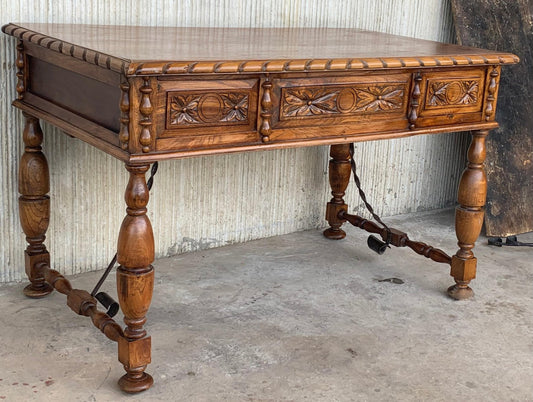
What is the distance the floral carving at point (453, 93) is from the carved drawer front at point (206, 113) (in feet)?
2.30

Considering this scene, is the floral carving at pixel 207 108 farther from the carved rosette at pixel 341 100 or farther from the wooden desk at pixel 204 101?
the carved rosette at pixel 341 100

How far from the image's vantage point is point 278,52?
2.34 m

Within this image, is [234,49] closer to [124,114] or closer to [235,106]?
[235,106]

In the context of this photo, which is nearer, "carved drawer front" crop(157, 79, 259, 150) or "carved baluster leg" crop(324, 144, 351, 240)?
"carved drawer front" crop(157, 79, 259, 150)

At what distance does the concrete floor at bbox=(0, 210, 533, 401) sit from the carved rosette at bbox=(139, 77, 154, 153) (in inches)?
27.6

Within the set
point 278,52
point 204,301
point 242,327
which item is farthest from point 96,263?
point 278,52

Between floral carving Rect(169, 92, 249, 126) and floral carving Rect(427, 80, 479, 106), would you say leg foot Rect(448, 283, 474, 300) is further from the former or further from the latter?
floral carving Rect(169, 92, 249, 126)

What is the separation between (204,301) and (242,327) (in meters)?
0.23

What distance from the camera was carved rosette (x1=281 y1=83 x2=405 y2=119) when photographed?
88.8 inches

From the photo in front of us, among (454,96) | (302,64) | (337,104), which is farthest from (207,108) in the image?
(454,96)

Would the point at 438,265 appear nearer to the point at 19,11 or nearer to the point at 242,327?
the point at 242,327

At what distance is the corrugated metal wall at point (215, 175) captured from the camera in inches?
107

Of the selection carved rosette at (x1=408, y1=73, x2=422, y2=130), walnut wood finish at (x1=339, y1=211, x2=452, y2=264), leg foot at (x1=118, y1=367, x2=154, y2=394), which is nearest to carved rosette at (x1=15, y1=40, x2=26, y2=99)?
leg foot at (x1=118, y1=367, x2=154, y2=394)

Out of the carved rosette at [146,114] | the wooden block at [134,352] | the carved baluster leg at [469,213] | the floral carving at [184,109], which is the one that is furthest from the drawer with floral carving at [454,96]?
the wooden block at [134,352]
